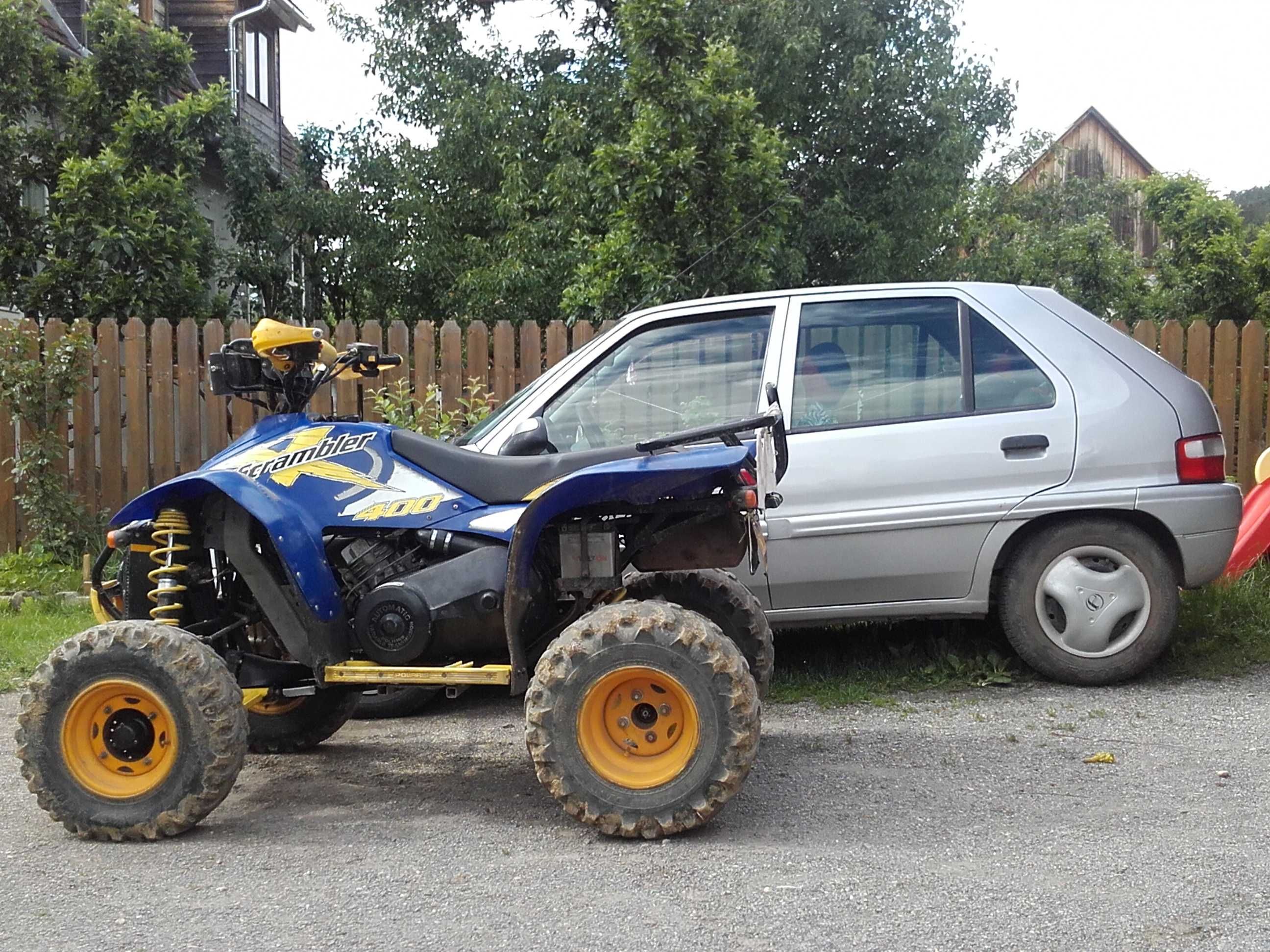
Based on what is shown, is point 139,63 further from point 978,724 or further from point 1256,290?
point 1256,290

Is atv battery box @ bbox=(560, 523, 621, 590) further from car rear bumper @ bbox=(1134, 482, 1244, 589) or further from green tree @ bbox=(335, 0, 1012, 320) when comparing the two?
green tree @ bbox=(335, 0, 1012, 320)

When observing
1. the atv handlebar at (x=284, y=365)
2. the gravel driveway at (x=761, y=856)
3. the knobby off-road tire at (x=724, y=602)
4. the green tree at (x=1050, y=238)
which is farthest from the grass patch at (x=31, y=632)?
the green tree at (x=1050, y=238)

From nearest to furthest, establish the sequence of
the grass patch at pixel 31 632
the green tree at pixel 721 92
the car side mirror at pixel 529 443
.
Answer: the car side mirror at pixel 529 443 → the grass patch at pixel 31 632 → the green tree at pixel 721 92

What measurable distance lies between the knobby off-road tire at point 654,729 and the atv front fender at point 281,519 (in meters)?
0.81

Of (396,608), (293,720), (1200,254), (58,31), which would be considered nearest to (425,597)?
(396,608)

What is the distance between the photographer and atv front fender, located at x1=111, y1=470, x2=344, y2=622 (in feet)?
14.0

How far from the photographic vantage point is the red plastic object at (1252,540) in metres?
7.17

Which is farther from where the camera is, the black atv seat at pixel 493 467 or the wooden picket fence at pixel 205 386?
the wooden picket fence at pixel 205 386

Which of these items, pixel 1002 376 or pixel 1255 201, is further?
pixel 1255 201

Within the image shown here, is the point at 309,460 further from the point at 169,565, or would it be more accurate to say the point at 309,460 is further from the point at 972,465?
the point at 972,465

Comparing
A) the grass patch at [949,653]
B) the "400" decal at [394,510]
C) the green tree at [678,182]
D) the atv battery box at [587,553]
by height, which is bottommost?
the grass patch at [949,653]

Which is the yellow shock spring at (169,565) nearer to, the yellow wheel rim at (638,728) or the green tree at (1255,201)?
the yellow wheel rim at (638,728)

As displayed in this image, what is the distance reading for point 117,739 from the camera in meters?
4.21

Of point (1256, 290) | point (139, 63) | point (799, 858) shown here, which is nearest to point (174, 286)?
point (139, 63)
